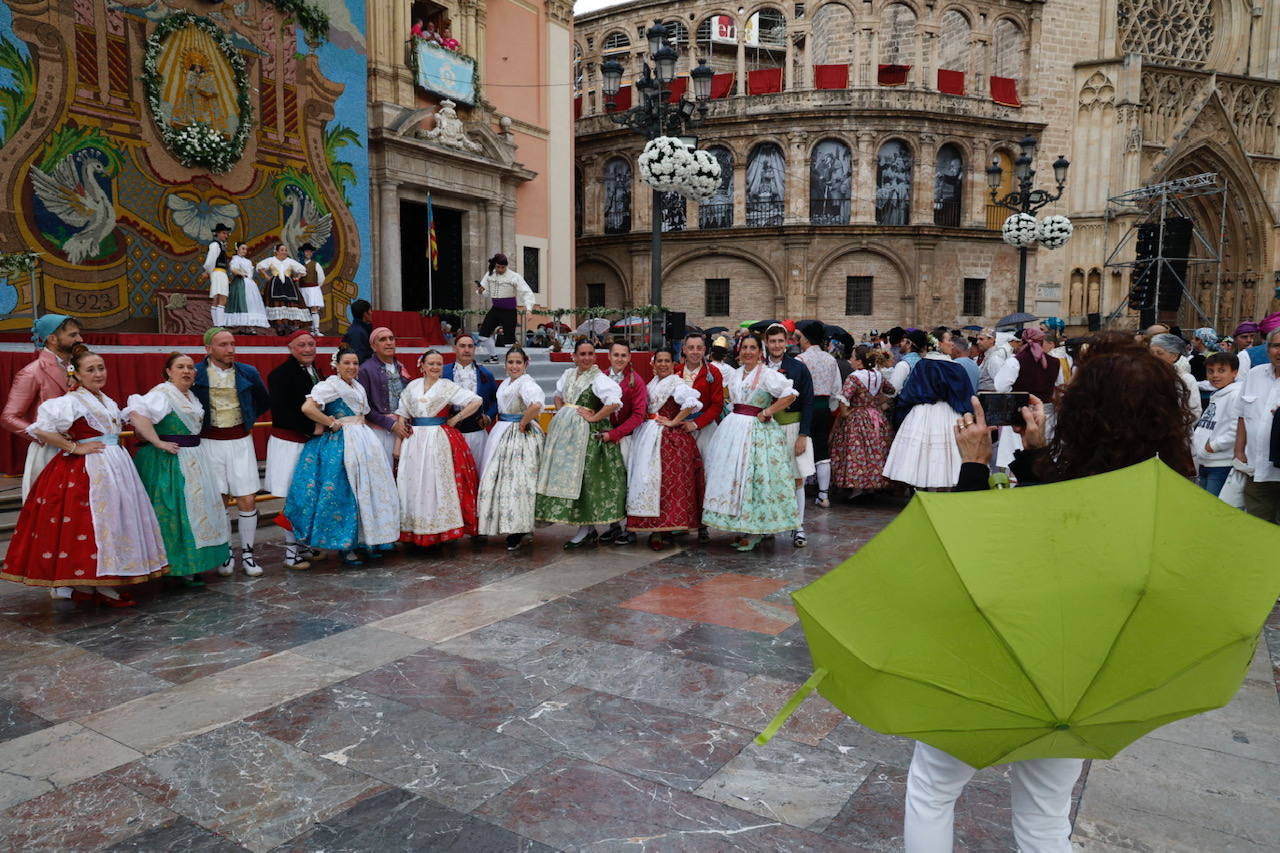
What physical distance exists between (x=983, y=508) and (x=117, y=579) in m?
5.38

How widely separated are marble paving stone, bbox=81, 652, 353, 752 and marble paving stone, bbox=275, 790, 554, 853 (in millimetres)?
1108

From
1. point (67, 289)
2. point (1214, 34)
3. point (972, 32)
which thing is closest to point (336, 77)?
point (67, 289)

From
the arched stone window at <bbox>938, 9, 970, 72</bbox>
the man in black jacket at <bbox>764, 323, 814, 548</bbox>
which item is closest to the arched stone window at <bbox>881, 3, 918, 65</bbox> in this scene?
the arched stone window at <bbox>938, 9, 970, 72</bbox>

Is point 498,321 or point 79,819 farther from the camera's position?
point 498,321

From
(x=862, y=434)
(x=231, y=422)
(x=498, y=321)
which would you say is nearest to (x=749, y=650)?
(x=231, y=422)

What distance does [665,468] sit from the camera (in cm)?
700

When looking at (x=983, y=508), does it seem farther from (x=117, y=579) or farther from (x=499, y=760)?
(x=117, y=579)

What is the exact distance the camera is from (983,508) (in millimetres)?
1674

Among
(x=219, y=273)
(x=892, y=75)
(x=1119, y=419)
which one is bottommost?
(x=1119, y=419)

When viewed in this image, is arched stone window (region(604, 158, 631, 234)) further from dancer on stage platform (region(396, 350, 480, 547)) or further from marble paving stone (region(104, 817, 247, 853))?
marble paving stone (region(104, 817, 247, 853))

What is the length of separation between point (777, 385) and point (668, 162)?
12.1 ft

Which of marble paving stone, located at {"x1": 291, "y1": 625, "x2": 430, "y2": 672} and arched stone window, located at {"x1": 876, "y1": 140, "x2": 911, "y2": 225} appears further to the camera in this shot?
arched stone window, located at {"x1": 876, "y1": 140, "x2": 911, "y2": 225}

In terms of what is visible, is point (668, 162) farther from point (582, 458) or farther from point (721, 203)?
point (721, 203)

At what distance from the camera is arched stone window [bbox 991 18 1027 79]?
98.0 ft
